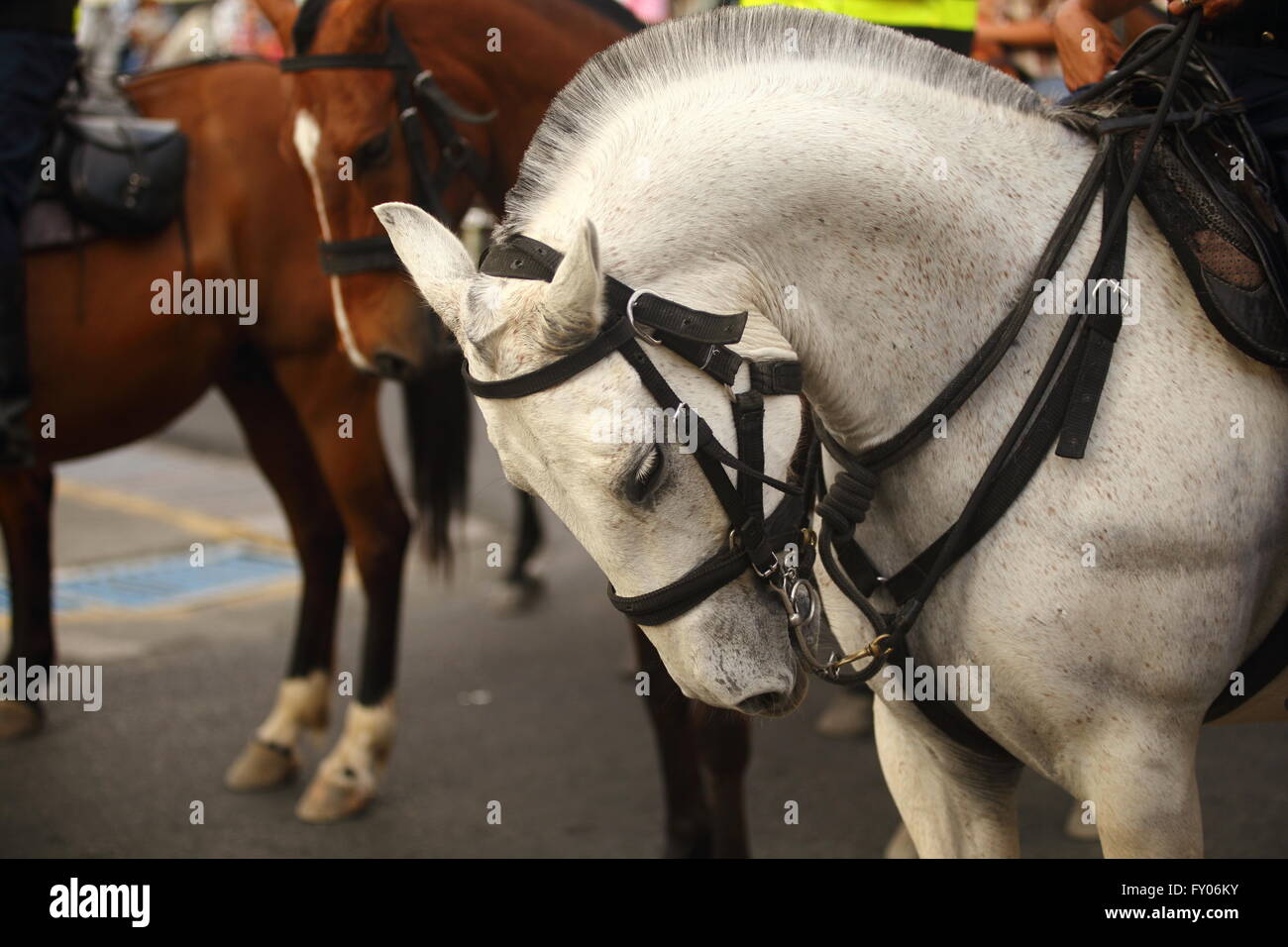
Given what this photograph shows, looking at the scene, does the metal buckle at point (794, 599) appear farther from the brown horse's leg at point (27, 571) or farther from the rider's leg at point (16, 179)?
A: the brown horse's leg at point (27, 571)

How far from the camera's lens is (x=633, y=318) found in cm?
166

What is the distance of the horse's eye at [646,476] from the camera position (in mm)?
1644

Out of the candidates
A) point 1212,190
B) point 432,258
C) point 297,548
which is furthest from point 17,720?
point 1212,190

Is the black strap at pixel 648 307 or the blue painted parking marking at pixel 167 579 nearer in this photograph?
the black strap at pixel 648 307

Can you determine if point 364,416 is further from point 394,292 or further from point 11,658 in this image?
point 11,658

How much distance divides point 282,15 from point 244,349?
1189mm

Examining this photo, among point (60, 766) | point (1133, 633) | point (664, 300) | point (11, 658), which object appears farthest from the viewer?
point (11, 658)

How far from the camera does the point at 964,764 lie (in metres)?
2.21

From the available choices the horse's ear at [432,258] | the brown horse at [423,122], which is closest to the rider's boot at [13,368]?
the brown horse at [423,122]

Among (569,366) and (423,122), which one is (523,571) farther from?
(569,366)

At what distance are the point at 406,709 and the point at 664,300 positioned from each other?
3728mm

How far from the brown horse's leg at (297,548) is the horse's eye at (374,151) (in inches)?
51.1
